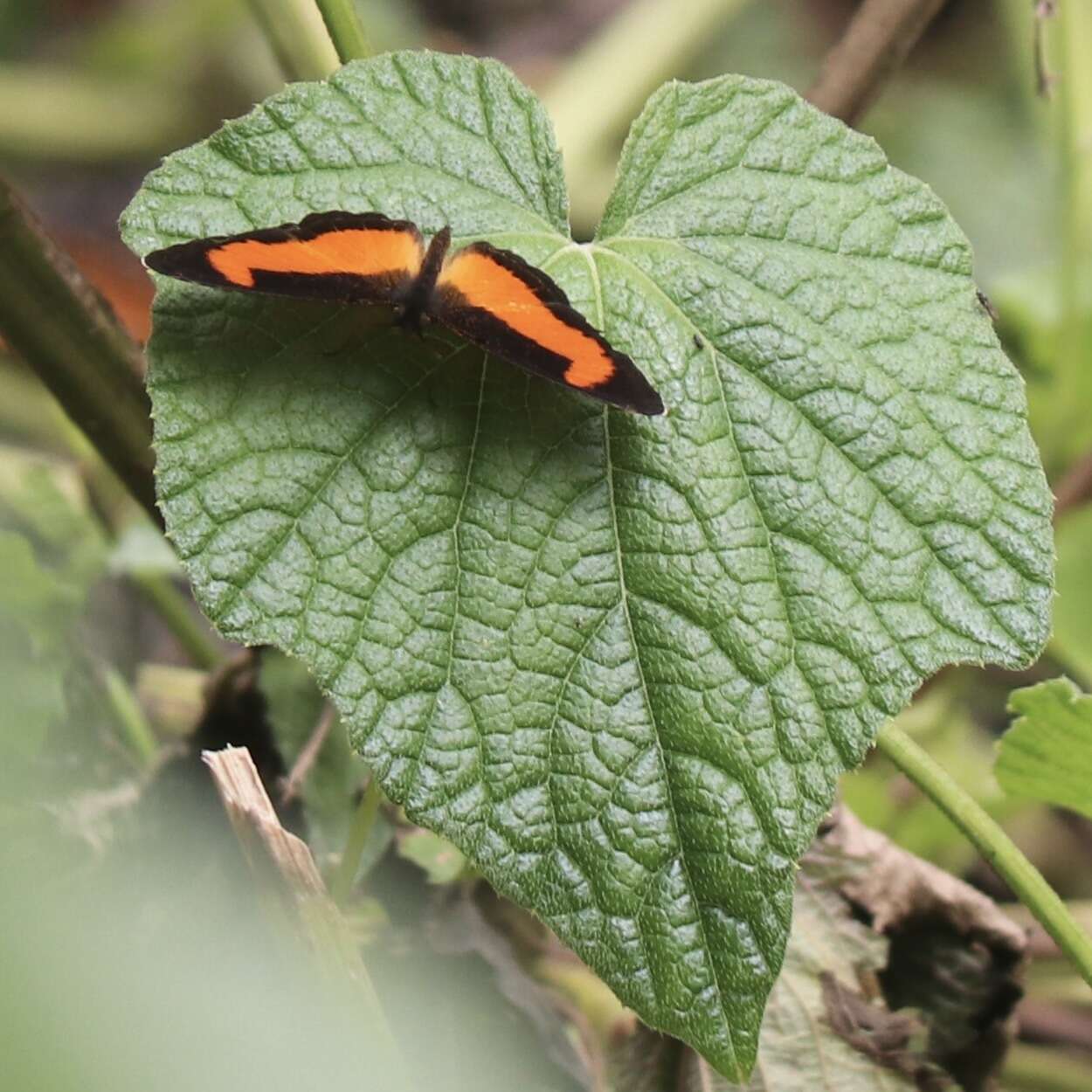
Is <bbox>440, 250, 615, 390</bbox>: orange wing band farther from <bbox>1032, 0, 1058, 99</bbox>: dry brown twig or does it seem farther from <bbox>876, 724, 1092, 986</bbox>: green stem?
<bbox>1032, 0, 1058, 99</bbox>: dry brown twig

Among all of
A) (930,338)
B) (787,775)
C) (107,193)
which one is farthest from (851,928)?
(107,193)

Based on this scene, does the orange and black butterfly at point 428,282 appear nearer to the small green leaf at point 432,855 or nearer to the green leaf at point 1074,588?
the small green leaf at point 432,855

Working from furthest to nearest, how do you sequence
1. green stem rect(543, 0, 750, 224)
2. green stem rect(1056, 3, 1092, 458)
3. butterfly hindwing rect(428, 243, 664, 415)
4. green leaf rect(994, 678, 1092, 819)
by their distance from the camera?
1. green stem rect(543, 0, 750, 224)
2. green stem rect(1056, 3, 1092, 458)
3. green leaf rect(994, 678, 1092, 819)
4. butterfly hindwing rect(428, 243, 664, 415)

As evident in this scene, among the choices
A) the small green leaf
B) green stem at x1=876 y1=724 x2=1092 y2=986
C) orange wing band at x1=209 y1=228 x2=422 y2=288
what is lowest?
the small green leaf

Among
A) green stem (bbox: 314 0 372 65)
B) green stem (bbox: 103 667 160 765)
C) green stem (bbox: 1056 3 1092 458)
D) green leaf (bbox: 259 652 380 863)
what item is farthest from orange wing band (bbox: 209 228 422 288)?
green stem (bbox: 1056 3 1092 458)

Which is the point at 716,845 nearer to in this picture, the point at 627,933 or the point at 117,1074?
the point at 627,933

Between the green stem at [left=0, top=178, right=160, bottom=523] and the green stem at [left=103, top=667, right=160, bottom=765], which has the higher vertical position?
the green stem at [left=0, top=178, right=160, bottom=523]
